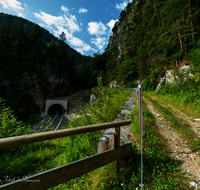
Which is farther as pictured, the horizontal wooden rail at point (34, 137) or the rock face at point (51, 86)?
the rock face at point (51, 86)

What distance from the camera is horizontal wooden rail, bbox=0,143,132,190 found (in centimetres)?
111

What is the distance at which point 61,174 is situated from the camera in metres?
1.33

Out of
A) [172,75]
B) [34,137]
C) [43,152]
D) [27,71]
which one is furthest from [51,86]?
A: [34,137]

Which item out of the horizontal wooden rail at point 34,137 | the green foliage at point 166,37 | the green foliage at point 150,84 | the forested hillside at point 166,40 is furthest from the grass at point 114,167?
the green foliage at point 150,84

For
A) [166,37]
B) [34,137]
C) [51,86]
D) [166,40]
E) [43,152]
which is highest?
[166,37]

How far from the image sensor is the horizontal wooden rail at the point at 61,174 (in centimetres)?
111

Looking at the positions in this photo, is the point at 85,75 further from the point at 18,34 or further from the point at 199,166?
the point at 199,166

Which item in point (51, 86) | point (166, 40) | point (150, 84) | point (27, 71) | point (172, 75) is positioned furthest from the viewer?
point (51, 86)

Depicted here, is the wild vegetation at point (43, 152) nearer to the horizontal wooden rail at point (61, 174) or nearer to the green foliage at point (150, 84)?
the horizontal wooden rail at point (61, 174)

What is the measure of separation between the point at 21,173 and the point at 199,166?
13.0ft

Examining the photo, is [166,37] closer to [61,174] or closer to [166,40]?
[166,40]

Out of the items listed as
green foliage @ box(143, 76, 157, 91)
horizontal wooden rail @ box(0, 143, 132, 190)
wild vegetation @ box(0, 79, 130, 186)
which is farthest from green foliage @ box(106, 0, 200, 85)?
horizontal wooden rail @ box(0, 143, 132, 190)

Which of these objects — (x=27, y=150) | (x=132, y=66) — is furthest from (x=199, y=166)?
(x=132, y=66)

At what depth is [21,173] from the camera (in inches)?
84.8
